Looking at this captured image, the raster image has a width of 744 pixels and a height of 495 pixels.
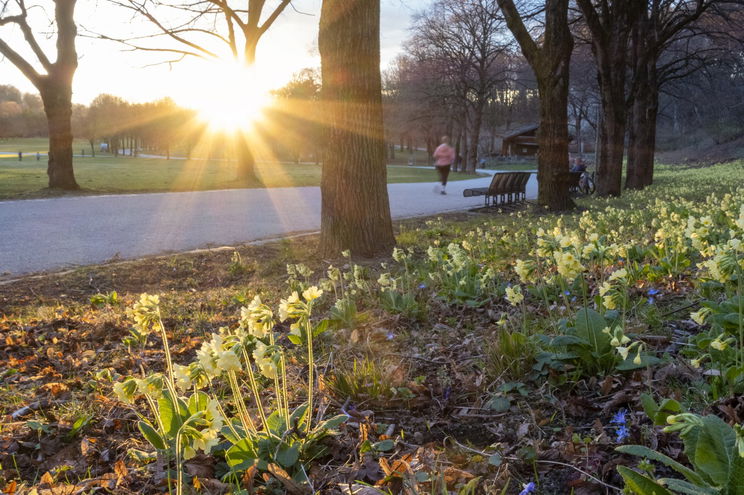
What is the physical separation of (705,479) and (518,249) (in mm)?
5175

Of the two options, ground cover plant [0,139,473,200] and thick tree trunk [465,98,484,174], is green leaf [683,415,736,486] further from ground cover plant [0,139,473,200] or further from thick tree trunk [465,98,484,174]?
thick tree trunk [465,98,484,174]

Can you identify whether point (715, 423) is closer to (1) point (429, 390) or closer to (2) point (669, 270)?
(1) point (429, 390)

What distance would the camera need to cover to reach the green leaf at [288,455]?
205 centimetres

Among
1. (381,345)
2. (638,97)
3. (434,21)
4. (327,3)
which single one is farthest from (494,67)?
(381,345)

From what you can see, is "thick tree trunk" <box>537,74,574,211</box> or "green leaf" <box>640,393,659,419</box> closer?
"green leaf" <box>640,393,659,419</box>

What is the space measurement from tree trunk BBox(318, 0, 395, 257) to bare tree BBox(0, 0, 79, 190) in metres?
12.5

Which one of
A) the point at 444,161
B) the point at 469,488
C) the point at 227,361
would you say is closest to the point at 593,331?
the point at 469,488

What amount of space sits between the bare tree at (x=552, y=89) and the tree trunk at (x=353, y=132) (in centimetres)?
625

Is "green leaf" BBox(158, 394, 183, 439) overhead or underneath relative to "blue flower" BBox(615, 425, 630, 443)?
overhead

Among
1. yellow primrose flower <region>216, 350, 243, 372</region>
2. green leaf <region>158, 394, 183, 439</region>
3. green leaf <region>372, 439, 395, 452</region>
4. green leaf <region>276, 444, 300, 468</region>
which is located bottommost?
green leaf <region>372, 439, 395, 452</region>

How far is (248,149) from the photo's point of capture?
22703 millimetres

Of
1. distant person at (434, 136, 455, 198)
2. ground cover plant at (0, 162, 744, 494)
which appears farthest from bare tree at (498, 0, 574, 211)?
distant person at (434, 136, 455, 198)

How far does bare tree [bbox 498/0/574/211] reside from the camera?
37.7ft

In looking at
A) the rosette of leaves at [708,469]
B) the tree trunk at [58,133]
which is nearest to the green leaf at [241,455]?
the rosette of leaves at [708,469]
